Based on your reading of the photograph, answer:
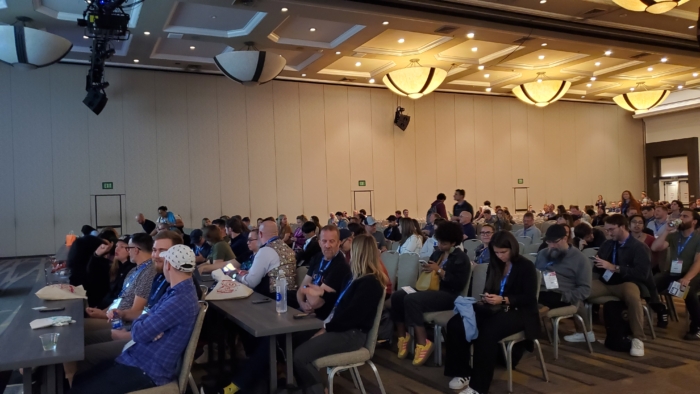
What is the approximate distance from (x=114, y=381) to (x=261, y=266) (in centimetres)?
192

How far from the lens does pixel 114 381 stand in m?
2.91

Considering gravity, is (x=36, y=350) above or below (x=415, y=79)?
below

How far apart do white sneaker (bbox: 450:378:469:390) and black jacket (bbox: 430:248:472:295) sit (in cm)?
88

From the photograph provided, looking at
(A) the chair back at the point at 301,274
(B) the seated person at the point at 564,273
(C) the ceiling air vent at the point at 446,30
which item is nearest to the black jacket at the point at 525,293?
(B) the seated person at the point at 564,273

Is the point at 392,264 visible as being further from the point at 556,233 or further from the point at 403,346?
the point at 556,233

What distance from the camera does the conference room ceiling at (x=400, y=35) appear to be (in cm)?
1059

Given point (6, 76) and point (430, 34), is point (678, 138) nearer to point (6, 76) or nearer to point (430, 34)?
point (430, 34)

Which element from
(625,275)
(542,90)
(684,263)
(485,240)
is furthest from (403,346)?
(542,90)

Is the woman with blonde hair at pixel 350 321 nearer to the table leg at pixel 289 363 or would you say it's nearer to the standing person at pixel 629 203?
the table leg at pixel 289 363

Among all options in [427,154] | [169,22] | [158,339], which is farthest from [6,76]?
[158,339]

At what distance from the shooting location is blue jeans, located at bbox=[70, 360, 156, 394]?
2.88 meters

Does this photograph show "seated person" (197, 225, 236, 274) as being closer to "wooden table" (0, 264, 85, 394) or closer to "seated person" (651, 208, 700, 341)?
"wooden table" (0, 264, 85, 394)

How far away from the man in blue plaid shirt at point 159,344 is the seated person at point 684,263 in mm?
4620

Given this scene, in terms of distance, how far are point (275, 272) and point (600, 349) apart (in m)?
3.02
